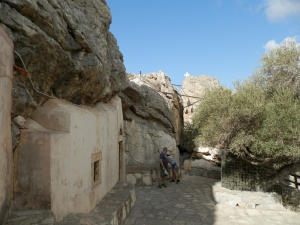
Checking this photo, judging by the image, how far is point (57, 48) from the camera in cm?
458

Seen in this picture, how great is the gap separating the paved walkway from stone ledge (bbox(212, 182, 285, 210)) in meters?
0.25

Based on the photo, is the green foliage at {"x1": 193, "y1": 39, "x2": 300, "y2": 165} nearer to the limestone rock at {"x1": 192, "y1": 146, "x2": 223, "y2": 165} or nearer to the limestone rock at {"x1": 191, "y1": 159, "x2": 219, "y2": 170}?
the limestone rock at {"x1": 192, "y1": 146, "x2": 223, "y2": 165}

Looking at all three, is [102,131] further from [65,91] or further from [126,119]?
[126,119]

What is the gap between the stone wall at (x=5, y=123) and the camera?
10.9 feet

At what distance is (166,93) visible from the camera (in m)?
16.2

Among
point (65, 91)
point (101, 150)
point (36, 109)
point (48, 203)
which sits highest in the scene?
point (65, 91)

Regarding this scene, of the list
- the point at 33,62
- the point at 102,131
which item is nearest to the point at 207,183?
the point at 102,131

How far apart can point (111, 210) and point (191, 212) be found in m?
3.13

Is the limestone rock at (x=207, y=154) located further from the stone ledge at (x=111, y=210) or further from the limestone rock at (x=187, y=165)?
the stone ledge at (x=111, y=210)

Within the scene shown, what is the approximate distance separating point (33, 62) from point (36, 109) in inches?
36.5

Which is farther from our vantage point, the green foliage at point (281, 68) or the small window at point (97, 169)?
the green foliage at point (281, 68)

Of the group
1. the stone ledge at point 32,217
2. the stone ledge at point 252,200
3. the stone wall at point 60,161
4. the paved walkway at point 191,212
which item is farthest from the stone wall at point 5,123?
the stone ledge at point 252,200

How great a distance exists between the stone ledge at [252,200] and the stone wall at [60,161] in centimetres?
469

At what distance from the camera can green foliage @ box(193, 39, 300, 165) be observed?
788 centimetres
